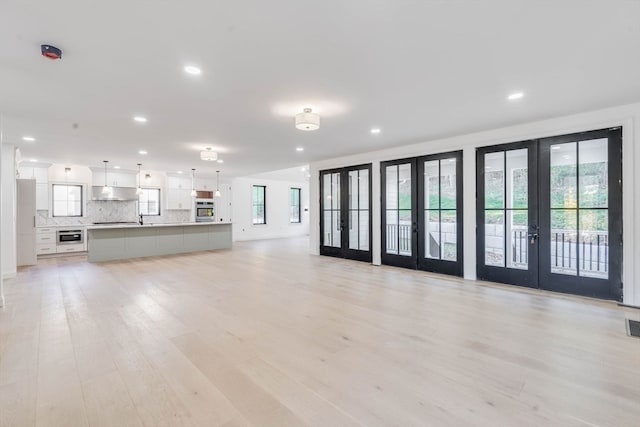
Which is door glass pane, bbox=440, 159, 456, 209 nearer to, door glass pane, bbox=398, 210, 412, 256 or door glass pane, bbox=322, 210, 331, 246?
door glass pane, bbox=398, 210, 412, 256

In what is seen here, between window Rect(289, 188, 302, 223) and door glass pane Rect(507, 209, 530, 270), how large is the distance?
407 inches

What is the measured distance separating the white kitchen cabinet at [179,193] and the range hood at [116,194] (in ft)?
3.52

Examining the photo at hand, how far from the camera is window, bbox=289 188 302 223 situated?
46.6ft

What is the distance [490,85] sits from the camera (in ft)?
10.6

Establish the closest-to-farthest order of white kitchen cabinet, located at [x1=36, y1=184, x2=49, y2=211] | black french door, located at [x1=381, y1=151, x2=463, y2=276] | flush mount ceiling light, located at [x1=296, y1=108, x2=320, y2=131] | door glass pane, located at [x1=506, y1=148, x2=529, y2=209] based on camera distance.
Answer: flush mount ceiling light, located at [x1=296, y1=108, x2=320, y2=131] < door glass pane, located at [x1=506, y1=148, x2=529, y2=209] < black french door, located at [x1=381, y1=151, x2=463, y2=276] < white kitchen cabinet, located at [x1=36, y1=184, x2=49, y2=211]

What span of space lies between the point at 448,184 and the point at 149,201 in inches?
382

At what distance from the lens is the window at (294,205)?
A: 14219mm

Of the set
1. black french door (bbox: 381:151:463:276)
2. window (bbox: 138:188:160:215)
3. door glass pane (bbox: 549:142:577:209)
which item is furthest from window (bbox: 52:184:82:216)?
door glass pane (bbox: 549:142:577:209)

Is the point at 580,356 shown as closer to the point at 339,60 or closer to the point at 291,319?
the point at 291,319

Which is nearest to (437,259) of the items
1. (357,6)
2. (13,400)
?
(357,6)

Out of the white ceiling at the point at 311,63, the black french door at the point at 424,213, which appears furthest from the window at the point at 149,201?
the black french door at the point at 424,213

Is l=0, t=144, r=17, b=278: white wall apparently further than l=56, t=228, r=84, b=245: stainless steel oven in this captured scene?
No

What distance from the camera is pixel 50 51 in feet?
7.98

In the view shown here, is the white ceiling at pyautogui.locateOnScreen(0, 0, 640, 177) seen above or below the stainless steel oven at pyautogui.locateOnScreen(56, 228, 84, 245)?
above
